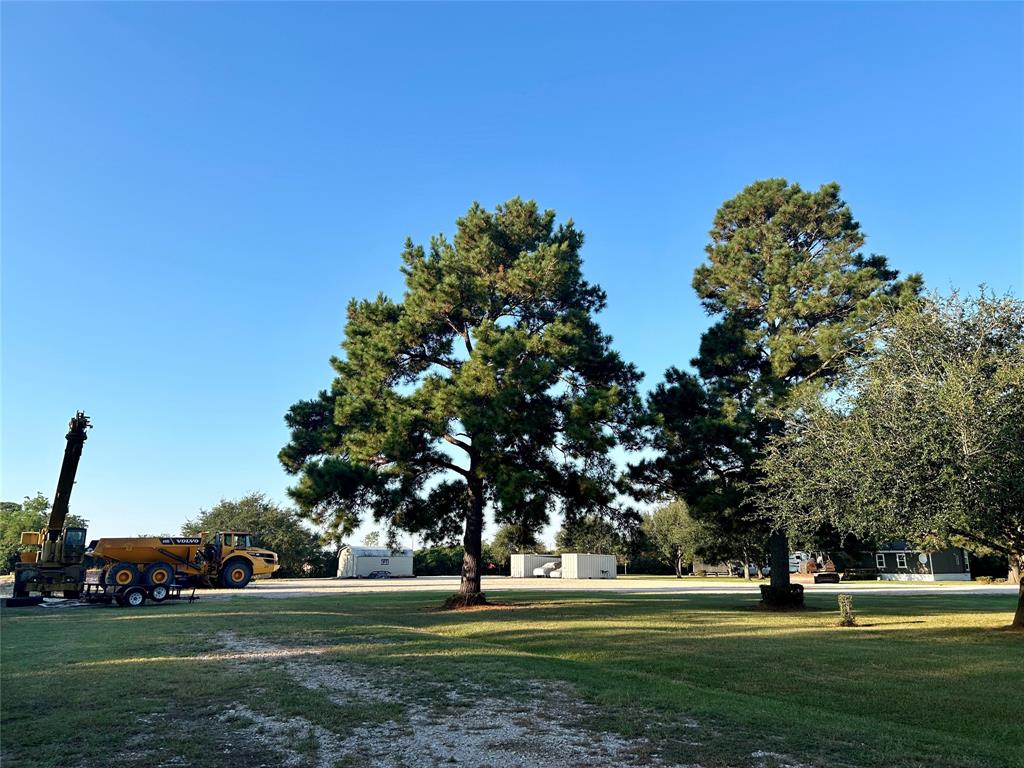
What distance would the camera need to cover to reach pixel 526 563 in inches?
3039

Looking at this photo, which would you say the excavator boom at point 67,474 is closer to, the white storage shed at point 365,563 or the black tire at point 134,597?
the black tire at point 134,597

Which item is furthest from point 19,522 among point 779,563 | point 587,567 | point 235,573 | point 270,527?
point 779,563

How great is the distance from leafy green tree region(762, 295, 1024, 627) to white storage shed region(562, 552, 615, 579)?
51105mm

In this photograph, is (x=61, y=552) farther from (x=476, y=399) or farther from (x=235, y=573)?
(x=476, y=399)

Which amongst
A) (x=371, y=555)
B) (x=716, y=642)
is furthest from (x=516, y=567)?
(x=716, y=642)

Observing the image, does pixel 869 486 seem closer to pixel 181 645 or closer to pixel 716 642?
pixel 716 642

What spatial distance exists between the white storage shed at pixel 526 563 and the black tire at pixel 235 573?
4471 centimetres

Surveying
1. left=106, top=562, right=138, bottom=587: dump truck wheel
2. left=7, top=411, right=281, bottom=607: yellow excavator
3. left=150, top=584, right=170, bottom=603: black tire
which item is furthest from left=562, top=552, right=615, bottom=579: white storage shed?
left=106, top=562, right=138, bottom=587: dump truck wheel

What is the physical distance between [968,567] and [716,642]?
6387cm

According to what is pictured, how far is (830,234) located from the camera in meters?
28.2

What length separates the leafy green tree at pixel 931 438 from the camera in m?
14.9

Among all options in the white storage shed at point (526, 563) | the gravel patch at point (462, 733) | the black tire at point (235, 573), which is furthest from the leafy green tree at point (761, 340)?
the white storage shed at point (526, 563)

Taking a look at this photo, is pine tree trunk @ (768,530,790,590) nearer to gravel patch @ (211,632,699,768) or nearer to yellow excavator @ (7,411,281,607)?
gravel patch @ (211,632,699,768)

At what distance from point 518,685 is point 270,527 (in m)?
60.8
